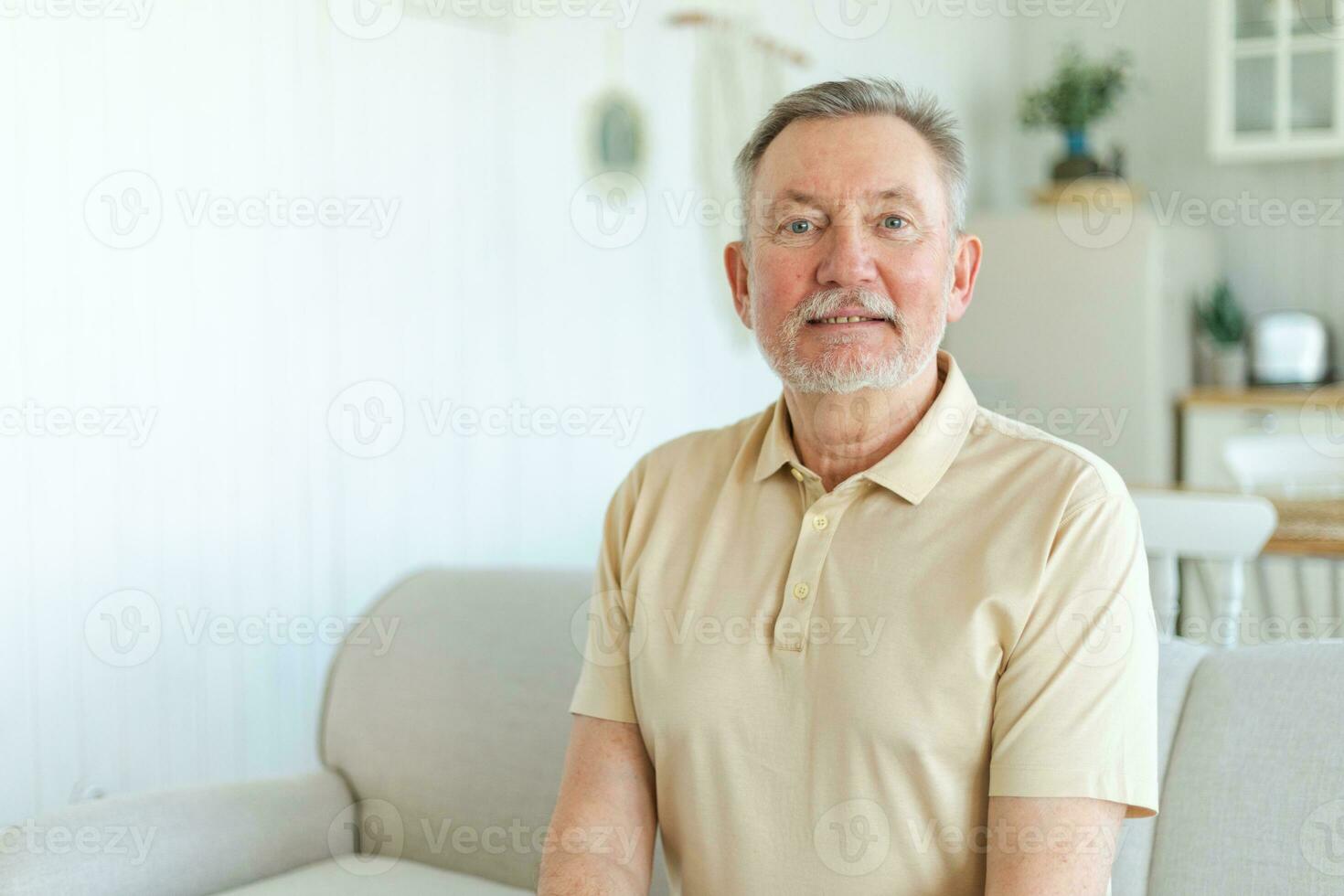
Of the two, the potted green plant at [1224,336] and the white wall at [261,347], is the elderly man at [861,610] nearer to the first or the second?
the white wall at [261,347]

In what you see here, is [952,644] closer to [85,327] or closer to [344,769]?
[344,769]

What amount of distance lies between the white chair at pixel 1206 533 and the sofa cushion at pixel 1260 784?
2.81ft

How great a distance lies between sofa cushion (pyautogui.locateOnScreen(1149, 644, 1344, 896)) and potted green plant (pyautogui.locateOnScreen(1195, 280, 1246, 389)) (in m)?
3.51

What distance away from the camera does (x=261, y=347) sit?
2.31 metres

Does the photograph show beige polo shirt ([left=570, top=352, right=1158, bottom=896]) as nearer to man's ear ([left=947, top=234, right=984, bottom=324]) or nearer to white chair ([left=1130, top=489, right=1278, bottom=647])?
man's ear ([left=947, top=234, right=984, bottom=324])

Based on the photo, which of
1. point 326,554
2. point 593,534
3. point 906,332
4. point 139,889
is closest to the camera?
point 906,332

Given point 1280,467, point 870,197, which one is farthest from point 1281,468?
point 870,197

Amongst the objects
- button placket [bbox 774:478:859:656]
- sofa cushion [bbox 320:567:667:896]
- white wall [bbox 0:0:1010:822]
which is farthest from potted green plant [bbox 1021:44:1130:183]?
button placket [bbox 774:478:859:656]

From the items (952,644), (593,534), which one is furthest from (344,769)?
(593,534)

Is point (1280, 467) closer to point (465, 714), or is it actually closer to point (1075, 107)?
point (1075, 107)

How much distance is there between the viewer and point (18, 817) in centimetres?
200

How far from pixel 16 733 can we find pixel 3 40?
1.04m

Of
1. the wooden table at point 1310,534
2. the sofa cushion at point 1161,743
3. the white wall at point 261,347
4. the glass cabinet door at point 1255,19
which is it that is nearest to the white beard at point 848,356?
the sofa cushion at point 1161,743

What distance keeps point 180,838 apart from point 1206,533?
5.49 ft
